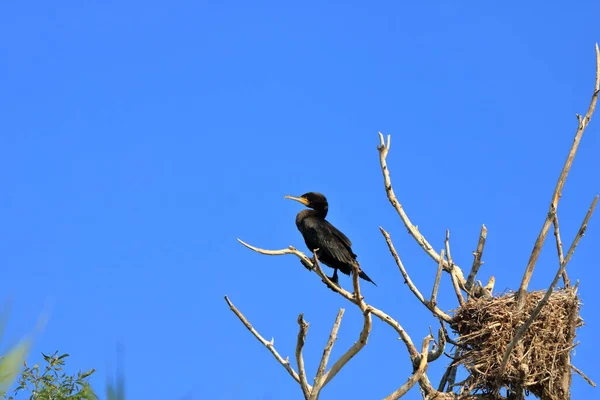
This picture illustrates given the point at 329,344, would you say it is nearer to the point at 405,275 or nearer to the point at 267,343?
the point at 267,343

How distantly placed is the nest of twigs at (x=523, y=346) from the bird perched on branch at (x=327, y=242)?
1.96 meters

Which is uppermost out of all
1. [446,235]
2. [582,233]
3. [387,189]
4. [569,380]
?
[387,189]

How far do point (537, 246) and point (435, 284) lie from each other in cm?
104

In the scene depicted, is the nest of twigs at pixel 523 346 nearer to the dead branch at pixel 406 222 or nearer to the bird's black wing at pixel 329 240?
the dead branch at pixel 406 222

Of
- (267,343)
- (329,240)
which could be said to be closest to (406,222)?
(329,240)

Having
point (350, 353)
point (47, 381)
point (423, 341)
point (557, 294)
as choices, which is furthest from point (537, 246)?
point (47, 381)

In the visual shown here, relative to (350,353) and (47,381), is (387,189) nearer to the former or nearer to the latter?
(350,353)

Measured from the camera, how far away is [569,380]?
22.7 ft

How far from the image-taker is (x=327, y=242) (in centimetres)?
919

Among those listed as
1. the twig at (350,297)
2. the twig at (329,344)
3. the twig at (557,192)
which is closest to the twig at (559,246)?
the twig at (557,192)

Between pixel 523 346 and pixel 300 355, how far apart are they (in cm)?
205

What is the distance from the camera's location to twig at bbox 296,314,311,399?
19.4ft

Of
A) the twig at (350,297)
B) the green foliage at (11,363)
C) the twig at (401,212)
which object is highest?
the twig at (401,212)

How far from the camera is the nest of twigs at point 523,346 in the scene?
670cm
